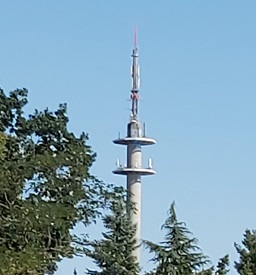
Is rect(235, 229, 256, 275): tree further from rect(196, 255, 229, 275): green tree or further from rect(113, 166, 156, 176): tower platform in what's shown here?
rect(113, 166, 156, 176): tower platform

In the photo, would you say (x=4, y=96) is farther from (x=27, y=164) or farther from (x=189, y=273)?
(x=189, y=273)

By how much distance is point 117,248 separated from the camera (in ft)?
103

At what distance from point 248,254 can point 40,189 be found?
7490 millimetres

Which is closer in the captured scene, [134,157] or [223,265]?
[223,265]

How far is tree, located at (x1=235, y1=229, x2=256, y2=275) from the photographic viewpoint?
3202 cm

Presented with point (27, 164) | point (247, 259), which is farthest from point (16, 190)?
point (247, 259)

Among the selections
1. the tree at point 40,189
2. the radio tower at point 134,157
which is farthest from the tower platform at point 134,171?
the tree at point 40,189

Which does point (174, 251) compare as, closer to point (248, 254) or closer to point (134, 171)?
point (248, 254)

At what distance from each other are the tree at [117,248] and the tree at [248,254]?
355cm

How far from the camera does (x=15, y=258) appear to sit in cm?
3038

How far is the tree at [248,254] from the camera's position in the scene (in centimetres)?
3202

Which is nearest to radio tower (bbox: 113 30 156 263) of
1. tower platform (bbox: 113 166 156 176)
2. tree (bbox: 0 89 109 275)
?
tower platform (bbox: 113 166 156 176)

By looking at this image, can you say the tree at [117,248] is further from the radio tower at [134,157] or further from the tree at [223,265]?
the radio tower at [134,157]

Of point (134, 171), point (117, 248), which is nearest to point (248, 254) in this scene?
point (117, 248)
